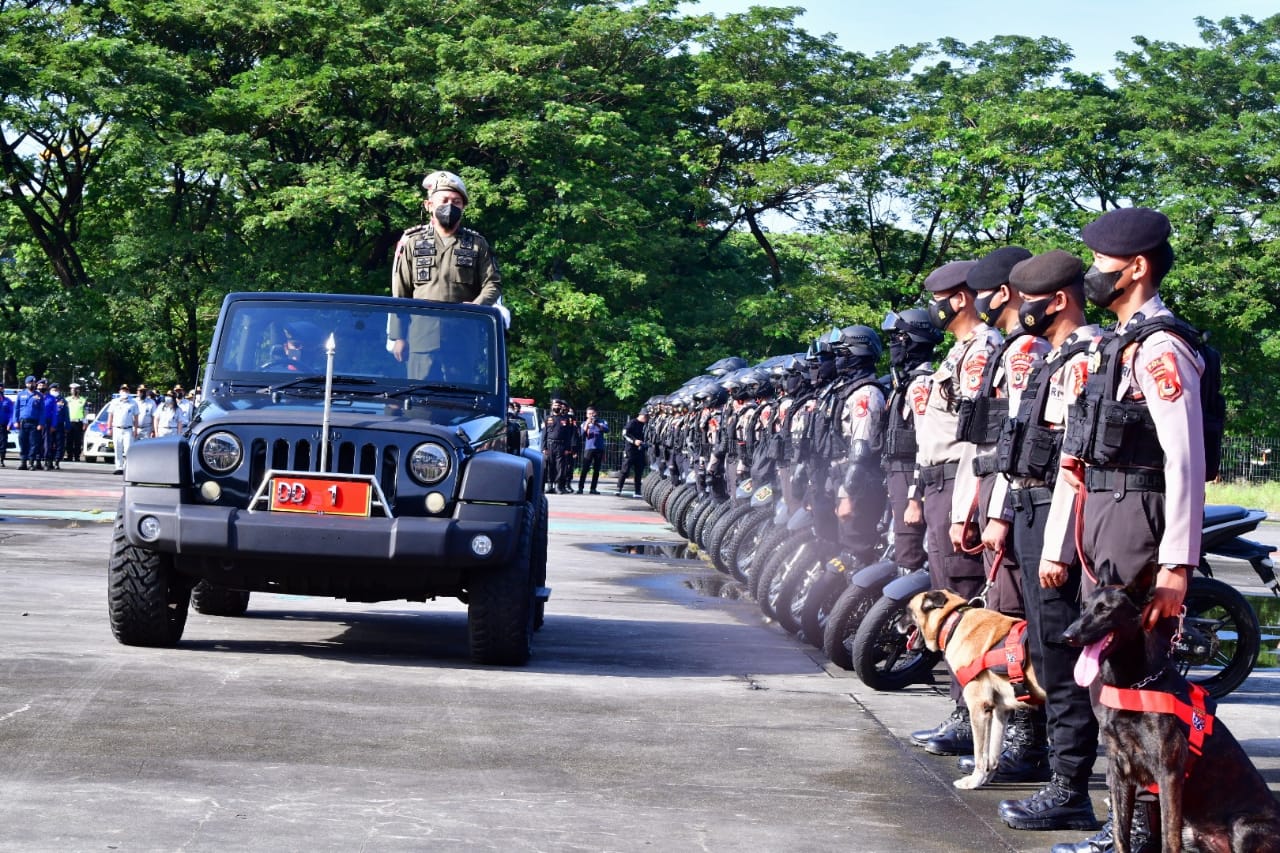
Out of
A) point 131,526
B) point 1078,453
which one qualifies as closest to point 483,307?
point 131,526

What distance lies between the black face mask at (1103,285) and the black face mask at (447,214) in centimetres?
570

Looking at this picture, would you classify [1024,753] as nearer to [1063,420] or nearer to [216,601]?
[1063,420]

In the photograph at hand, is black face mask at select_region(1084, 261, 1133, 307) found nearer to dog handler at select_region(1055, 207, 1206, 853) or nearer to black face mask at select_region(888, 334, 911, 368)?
dog handler at select_region(1055, 207, 1206, 853)

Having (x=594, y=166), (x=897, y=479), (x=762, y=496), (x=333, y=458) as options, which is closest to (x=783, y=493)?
(x=762, y=496)

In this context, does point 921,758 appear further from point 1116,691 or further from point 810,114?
point 810,114

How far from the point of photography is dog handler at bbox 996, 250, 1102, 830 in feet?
19.1

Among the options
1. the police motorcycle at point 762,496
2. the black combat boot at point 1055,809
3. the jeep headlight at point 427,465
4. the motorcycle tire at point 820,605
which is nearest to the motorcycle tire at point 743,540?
the police motorcycle at point 762,496

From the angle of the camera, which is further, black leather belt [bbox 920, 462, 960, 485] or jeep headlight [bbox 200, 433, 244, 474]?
jeep headlight [bbox 200, 433, 244, 474]

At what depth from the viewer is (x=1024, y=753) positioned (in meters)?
6.81

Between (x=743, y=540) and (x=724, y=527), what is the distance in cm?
81

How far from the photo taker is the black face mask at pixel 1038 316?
6.61 m

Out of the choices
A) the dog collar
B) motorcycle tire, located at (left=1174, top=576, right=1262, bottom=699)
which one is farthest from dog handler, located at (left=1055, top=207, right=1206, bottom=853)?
motorcycle tire, located at (left=1174, top=576, right=1262, bottom=699)

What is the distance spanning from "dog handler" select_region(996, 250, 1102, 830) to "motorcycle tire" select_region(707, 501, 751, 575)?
8.93 meters

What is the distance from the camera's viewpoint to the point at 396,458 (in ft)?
29.3
